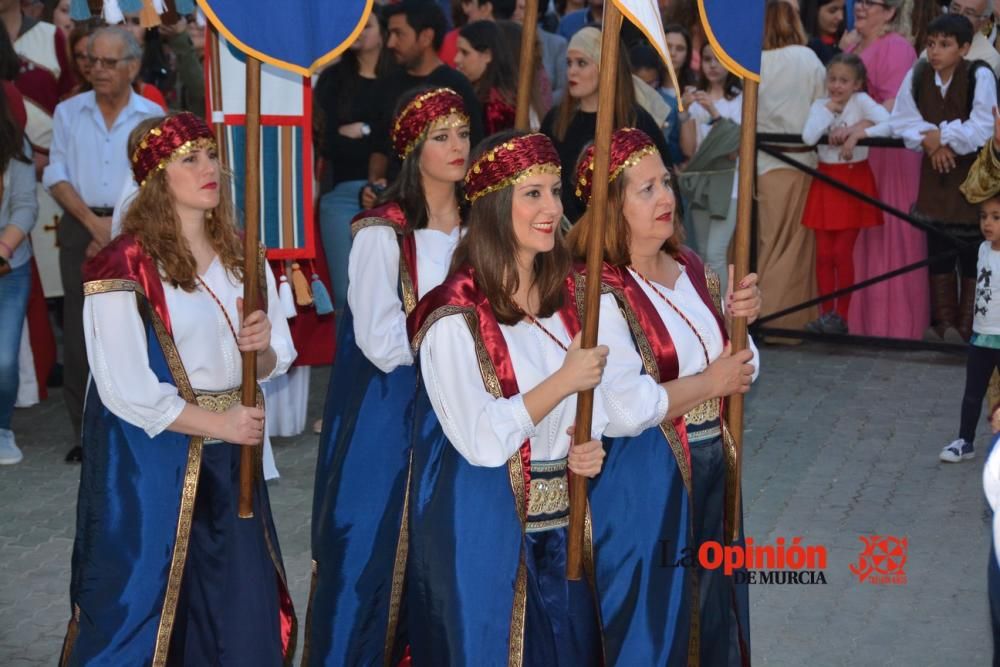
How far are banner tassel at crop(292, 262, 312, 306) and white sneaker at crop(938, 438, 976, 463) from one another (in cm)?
327

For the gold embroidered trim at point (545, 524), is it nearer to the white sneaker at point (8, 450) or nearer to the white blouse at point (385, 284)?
the white blouse at point (385, 284)

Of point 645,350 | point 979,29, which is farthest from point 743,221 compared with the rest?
point 979,29

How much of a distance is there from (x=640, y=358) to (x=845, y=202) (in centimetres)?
587

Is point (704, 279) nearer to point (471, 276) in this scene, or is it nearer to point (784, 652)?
point (471, 276)

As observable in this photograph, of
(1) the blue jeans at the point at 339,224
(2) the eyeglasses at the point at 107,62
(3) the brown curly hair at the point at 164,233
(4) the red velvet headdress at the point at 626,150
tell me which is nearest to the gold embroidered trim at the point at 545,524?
(4) the red velvet headdress at the point at 626,150

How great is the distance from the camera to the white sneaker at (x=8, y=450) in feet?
25.4

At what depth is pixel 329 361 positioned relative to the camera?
838 cm

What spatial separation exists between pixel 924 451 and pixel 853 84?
282cm

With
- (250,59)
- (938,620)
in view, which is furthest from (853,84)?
(250,59)

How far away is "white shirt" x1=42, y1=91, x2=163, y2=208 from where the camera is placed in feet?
24.3

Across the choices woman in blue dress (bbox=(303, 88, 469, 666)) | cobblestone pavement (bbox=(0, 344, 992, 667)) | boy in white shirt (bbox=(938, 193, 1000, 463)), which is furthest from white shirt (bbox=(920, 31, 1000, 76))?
woman in blue dress (bbox=(303, 88, 469, 666))

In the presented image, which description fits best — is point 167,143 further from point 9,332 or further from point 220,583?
point 9,332

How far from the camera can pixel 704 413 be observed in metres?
4.50

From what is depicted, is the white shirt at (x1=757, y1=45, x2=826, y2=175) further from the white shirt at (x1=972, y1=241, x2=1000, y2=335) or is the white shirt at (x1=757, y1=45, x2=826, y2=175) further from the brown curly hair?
the brown curly hair
